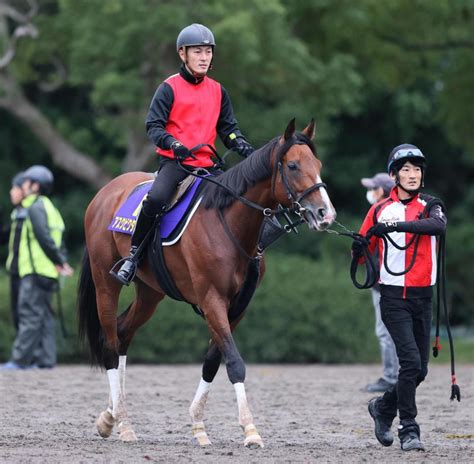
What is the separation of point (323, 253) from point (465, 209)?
588cm

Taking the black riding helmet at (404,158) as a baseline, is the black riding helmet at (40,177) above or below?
above

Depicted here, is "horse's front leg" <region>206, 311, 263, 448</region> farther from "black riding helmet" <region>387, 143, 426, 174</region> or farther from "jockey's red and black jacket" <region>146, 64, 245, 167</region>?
"black riding helmet" <region>387, 143, 426, 174</region>

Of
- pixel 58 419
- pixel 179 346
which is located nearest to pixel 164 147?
pixel 58 419

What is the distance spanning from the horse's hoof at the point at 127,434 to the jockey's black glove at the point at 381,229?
2.26 m

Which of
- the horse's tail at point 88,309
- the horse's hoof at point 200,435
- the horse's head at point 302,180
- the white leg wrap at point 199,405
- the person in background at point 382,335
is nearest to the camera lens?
the horse's head at point 302,180

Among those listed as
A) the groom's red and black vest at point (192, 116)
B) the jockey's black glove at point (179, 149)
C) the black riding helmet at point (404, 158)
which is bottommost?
the black riding helmet at point (404, 158)

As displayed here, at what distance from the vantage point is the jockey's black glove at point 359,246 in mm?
8302

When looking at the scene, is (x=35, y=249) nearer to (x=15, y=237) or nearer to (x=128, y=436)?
(x=15, y=237)

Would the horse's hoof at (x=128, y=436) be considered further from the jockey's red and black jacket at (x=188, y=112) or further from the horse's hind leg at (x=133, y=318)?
the jockey's red and black jacket at (x=188, y=112)

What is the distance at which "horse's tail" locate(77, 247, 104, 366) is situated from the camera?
1014cm

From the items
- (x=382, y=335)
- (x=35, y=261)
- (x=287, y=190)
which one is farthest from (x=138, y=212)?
(x=35, y=261)

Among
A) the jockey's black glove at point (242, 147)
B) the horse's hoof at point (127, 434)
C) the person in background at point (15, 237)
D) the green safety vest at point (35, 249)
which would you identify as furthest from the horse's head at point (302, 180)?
the person in background at point (15, 237)

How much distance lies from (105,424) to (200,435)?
84cm

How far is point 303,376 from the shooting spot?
51.8 feet
